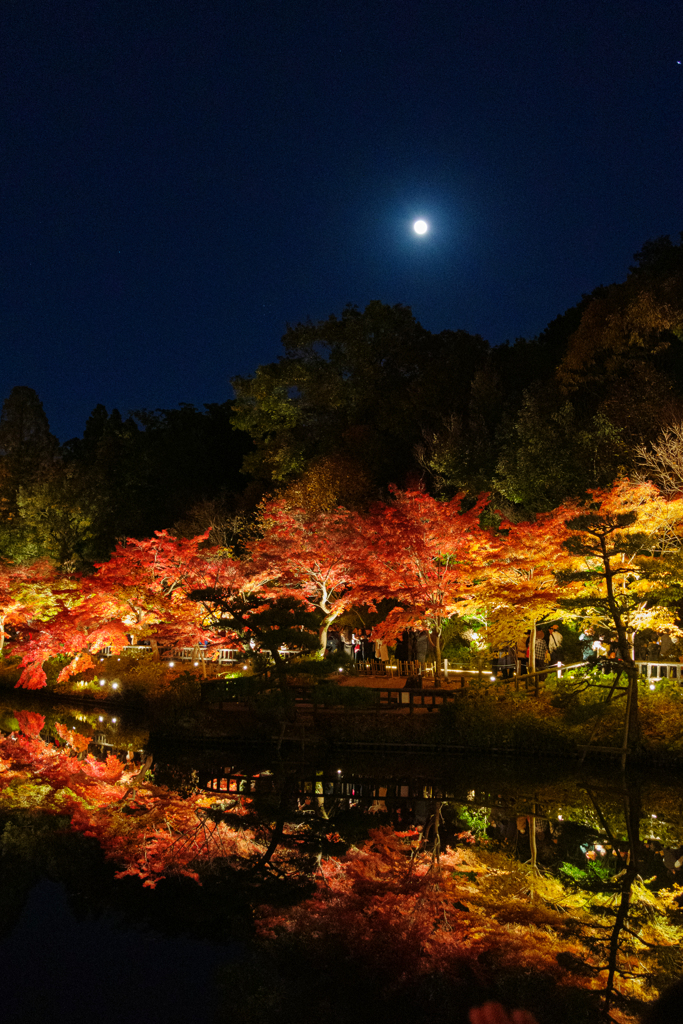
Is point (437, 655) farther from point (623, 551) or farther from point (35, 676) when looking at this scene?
point (35, 676)

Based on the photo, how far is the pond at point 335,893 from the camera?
→ 547 cm

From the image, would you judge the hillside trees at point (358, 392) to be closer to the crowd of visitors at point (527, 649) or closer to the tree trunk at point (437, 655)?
the crowd of visitors at point (527, 649)

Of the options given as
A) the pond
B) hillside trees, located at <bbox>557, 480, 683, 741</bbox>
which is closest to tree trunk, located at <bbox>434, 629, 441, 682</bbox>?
hillside trees, located at <bbox>557, 480, 683, 741</bbox>

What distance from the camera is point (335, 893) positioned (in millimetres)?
7348

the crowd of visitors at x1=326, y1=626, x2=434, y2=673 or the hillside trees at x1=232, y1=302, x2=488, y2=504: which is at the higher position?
the hillside trees at x1=232, y1=302, x2=488, y2=504

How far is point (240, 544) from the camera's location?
2681 cm

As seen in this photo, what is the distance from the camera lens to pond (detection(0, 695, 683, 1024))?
5.47 meters

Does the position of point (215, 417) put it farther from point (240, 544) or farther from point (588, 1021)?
point (588, 1021)

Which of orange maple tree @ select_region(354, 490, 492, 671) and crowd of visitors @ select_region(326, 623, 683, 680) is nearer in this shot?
crowd of visitors @ select_region(326, 623, 683, 680)

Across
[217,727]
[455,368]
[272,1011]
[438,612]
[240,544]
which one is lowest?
[272,1011]

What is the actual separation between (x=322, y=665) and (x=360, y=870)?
5.60 metres

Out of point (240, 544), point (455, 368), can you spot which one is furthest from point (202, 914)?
point (455, 368)

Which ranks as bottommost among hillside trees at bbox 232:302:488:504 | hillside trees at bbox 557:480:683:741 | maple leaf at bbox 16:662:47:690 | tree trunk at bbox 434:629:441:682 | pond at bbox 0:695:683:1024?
pond at bbox 0:695:683:1024

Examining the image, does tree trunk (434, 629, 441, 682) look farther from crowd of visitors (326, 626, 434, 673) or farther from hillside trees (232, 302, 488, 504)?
hillside trees (232, 302, 488, 504)
